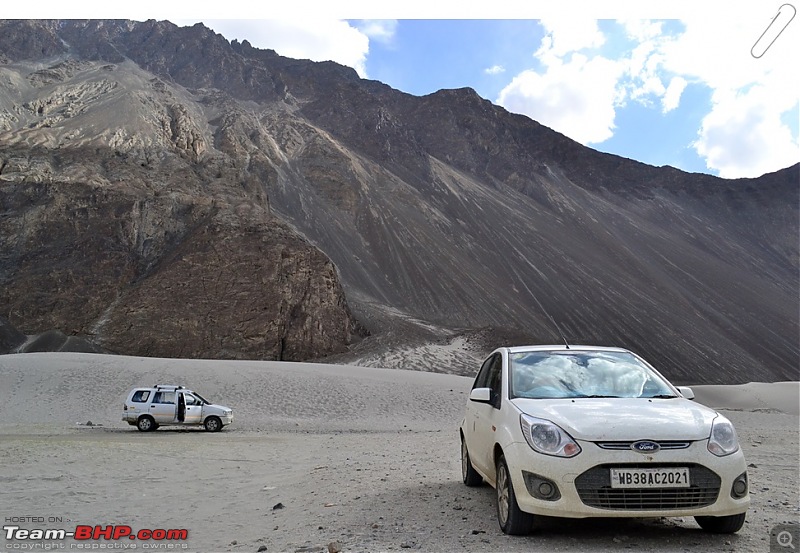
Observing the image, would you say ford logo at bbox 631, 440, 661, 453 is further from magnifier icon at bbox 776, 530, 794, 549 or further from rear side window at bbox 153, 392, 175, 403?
rear side window at bbox 153, 392, 175, 403

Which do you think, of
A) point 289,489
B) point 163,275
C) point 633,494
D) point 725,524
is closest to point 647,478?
point 633,494

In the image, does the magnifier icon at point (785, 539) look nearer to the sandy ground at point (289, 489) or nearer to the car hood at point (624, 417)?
the sandy ground at point (289, 489)

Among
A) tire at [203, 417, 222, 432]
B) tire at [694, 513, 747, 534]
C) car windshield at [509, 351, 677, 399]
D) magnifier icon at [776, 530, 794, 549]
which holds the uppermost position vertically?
car windshield at [509, 351, 677, 399]

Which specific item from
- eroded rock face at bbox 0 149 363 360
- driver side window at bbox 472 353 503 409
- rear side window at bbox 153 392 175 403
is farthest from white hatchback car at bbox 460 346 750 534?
eroded rock face at bbox 0 149 363 360

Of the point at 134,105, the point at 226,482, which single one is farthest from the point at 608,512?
the point at 134,105

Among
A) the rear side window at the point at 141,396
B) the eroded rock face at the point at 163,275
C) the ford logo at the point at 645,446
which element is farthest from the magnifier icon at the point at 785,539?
the eroded rock face at the point at 163,275

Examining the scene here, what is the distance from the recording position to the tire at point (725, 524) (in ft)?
16.0

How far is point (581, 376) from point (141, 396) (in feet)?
50.5

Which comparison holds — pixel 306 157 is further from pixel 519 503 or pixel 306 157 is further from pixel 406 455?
pixel 519 503

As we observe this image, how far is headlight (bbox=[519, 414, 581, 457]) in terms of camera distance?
4714 millimetres

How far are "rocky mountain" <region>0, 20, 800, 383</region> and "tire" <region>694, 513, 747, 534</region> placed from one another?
110 ft

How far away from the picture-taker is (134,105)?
62.3 m

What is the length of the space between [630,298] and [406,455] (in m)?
66.1

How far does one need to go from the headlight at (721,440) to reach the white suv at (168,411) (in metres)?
15.7
